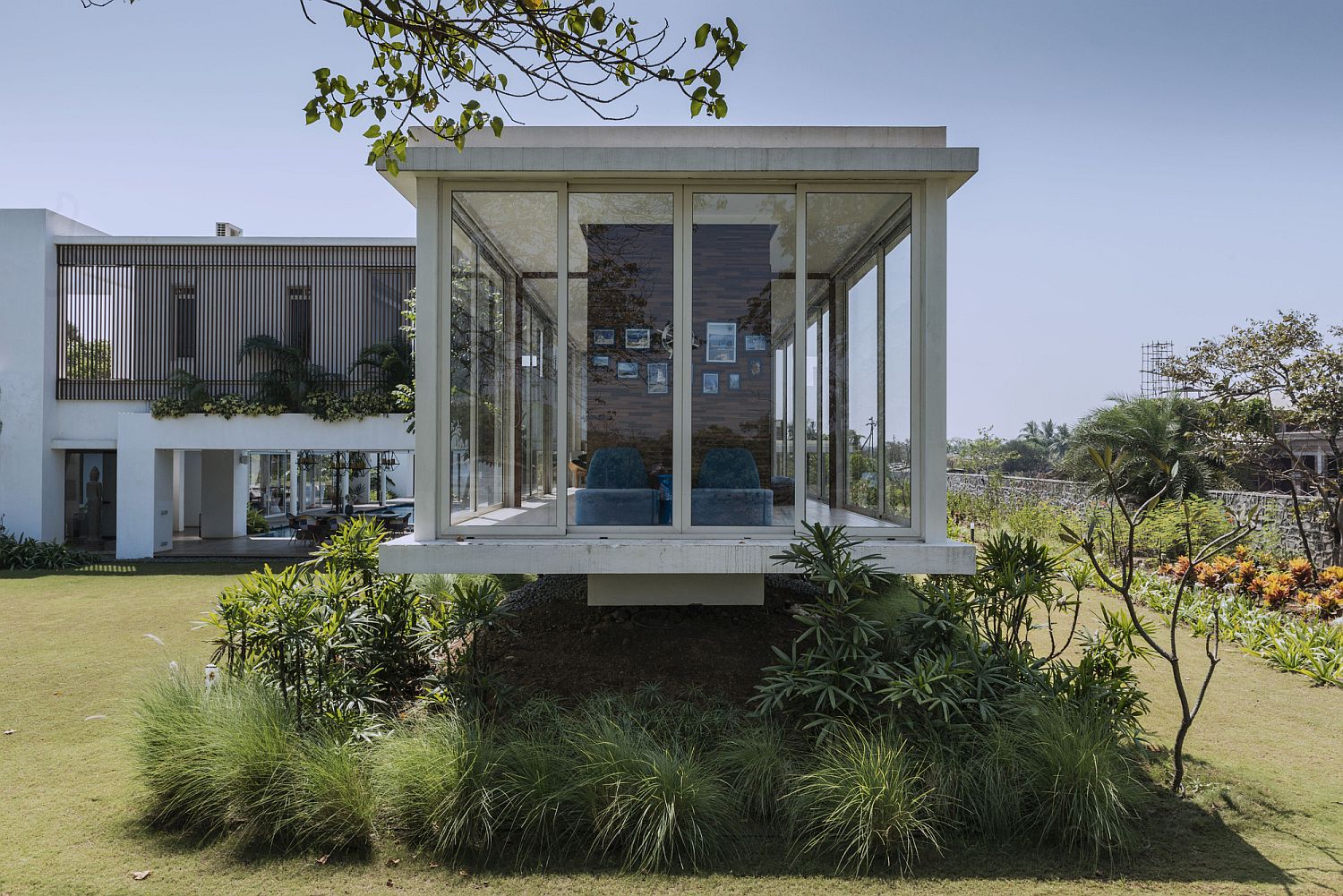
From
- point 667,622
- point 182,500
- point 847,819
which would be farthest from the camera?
point 182,500

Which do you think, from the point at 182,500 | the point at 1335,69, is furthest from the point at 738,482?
the point at 182,500

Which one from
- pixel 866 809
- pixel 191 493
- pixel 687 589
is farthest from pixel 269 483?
pixel 866 809

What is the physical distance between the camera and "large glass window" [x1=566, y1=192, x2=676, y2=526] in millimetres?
6105

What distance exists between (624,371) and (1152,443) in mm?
13606

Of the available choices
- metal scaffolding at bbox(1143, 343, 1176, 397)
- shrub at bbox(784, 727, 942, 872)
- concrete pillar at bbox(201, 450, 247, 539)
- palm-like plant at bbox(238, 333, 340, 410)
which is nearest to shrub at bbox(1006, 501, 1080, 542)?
metal scaffolding at bbox(1143, 343, 1176, 397)

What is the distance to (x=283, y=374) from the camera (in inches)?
640

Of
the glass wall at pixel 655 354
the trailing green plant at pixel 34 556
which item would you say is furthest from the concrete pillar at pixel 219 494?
the glass wall at pixel 655 354

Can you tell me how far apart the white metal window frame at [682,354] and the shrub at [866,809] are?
6.07 feet

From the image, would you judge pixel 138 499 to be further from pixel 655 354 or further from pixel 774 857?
pixel 774 857

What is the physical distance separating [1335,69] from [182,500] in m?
26.4

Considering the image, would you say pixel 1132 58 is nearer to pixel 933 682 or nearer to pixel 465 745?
pixel 933 682

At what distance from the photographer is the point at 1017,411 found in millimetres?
79125

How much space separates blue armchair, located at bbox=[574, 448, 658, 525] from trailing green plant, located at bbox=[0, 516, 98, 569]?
1439cm

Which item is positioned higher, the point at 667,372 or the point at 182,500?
the point at 667,372
